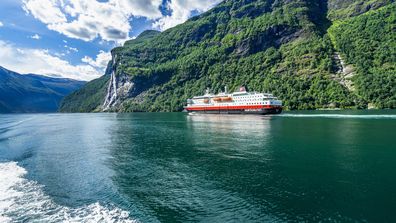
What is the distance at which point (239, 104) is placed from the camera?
147625mm

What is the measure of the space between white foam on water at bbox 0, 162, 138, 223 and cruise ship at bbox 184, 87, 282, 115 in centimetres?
11597

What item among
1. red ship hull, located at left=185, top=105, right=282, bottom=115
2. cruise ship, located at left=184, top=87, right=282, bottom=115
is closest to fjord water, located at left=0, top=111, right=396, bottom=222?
red ship hull, located at left=185, top=105, right=282, bottom=115

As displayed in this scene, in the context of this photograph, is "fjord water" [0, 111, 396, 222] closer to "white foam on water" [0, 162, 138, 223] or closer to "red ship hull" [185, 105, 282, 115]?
"white foam on water" [0, 162, 138, 223]

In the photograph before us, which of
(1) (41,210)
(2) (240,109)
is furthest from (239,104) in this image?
(1) (41,210)

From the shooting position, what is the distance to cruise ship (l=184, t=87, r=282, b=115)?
13075 cm

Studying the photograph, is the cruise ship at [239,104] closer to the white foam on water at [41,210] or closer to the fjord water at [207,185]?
the fjord water at [207,185]

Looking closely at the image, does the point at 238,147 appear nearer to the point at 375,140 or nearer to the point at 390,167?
the point at 390,167

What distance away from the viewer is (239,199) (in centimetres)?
2273

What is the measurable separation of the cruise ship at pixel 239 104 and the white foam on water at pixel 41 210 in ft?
380

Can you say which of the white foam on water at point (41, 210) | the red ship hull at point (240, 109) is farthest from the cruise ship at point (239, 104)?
the white foam on water at point (41, 210)

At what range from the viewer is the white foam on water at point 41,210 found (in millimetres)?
19672

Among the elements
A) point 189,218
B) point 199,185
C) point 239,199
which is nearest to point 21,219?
point 189,218

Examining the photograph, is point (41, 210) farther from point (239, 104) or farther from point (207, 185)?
point (239, 104)

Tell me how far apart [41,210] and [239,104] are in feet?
434
